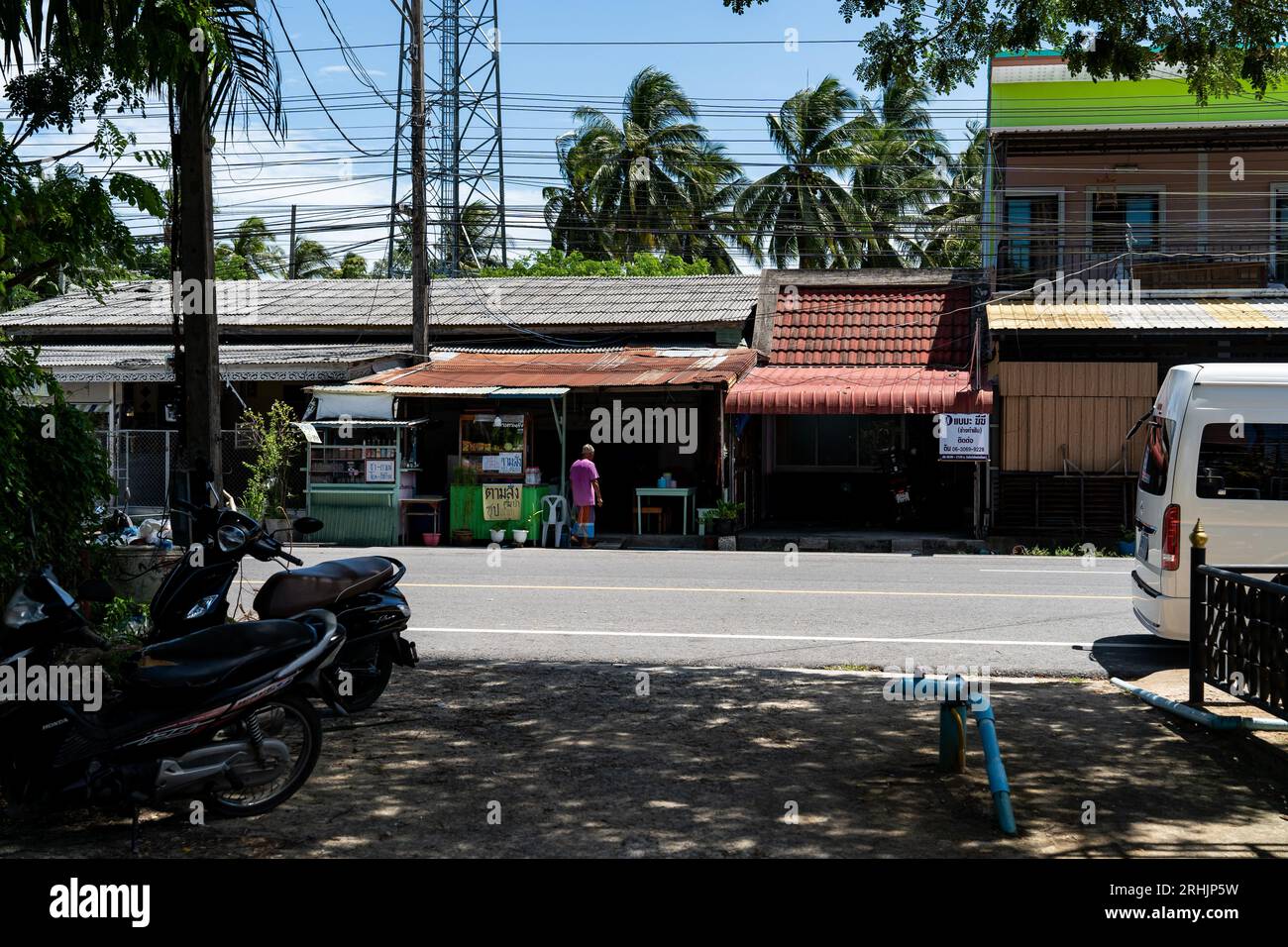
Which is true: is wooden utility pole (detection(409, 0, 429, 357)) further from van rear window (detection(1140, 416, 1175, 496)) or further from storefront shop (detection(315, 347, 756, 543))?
van rear window (detection(1140, 416, 1175, 496))

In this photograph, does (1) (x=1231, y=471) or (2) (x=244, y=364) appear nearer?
(1) (x=1231, y=471)

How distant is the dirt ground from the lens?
5.32m

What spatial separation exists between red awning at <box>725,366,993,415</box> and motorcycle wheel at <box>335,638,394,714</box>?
1429 cm

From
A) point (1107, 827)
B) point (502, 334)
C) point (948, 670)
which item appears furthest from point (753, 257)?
point (1107, 827)

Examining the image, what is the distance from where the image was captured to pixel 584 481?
823 inches

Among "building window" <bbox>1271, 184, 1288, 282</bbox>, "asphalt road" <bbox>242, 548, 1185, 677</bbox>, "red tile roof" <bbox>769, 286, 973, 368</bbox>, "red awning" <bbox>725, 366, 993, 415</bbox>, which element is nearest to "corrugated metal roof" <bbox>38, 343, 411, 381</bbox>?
"asphalt road" <bbox>242, 548, 1185, 677</bbox>

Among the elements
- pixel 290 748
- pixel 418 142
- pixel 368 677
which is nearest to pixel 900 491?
pixel 418 142

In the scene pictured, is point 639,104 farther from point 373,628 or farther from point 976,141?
point 373,628

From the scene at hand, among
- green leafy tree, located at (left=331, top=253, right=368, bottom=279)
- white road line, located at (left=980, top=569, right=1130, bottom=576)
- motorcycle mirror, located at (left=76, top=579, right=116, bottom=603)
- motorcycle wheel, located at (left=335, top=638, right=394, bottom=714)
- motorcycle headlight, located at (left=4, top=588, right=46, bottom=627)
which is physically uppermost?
green leafy tree, located at (left=331, top=253, right=368, bottom=279)

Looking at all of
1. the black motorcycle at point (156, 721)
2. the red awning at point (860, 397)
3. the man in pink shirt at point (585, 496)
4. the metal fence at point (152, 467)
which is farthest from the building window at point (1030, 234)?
the black motorcycle at point (156, 721)

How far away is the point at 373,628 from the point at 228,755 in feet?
7.03

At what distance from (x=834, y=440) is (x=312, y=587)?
19424 millimetres

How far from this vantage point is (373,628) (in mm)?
7605

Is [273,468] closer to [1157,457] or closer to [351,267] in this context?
[1157,457]
